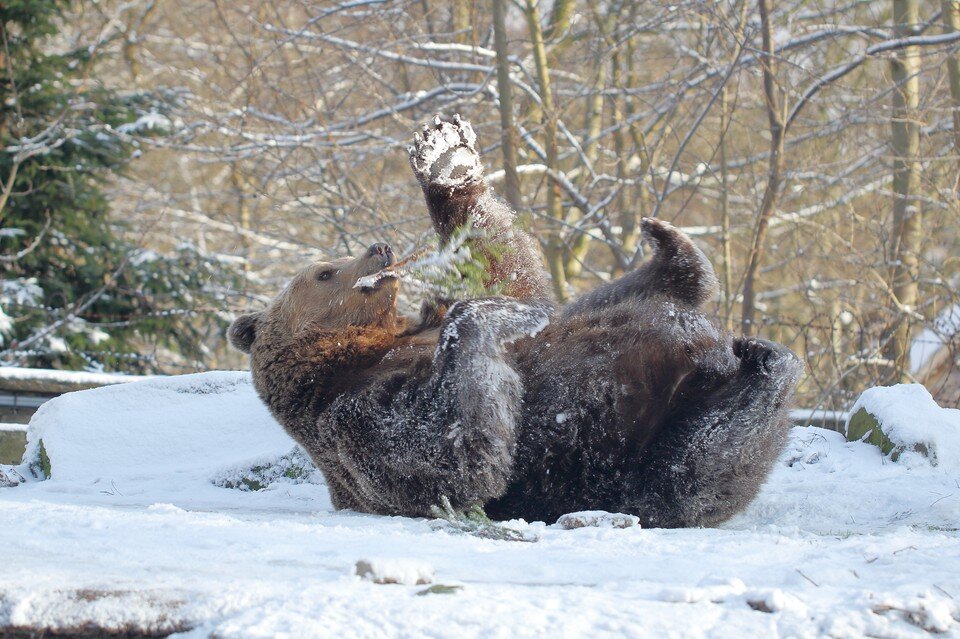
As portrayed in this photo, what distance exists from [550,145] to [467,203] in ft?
15.2

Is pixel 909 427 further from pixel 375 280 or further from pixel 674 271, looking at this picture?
pixel 375 280

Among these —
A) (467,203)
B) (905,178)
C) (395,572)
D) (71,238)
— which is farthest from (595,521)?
(71,238)

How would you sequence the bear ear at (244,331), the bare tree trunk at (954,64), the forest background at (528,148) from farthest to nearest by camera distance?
1. the forest background at (528,148)
2. the bare tree trunk at (954,64)
3. the bear ear at (244,331)

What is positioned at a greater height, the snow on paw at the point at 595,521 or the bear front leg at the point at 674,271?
the bear front leg at the point at 674,271

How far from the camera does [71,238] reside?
11.7 meters

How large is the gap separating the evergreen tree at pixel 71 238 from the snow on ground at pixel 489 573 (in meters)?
6.98

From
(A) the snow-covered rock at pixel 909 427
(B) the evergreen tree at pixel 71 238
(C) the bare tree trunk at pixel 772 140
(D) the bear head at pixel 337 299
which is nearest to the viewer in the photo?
(D) the bear head at pixel 337 299

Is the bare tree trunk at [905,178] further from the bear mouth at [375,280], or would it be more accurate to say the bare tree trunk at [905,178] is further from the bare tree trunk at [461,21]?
the bear mouth at [375,280]

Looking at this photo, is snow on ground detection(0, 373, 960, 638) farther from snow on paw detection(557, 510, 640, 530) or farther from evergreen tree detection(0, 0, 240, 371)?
evergreen tree detection(0, 0, 240, 371)

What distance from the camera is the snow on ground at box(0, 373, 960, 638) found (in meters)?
2.27

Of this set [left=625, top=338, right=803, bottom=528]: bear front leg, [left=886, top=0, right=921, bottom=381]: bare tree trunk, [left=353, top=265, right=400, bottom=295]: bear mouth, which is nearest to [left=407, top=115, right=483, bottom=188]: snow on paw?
[left=353, top=265, right=400, bottom=295]: bear mouth

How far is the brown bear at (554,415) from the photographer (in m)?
4.15

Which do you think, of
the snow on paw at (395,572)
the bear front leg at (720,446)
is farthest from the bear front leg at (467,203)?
the snow on paw at (395,572)

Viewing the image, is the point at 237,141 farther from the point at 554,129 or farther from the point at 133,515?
the point at 133,515
